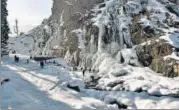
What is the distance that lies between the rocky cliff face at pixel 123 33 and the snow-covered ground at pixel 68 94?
4.00m

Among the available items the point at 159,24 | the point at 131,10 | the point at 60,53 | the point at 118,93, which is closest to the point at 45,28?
the point at 60,53

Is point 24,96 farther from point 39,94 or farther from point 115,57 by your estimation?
point 115,57

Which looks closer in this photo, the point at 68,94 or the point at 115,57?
the point at 68,94

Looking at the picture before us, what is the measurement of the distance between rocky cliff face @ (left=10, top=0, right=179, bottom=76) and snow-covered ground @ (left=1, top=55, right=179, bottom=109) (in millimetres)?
4003

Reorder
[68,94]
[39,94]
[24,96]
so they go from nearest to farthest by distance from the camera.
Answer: [24,96], [39,94], [68,94]

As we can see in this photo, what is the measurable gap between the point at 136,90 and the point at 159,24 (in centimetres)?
1794

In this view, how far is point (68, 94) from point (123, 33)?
25.5 meters

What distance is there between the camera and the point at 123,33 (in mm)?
59969

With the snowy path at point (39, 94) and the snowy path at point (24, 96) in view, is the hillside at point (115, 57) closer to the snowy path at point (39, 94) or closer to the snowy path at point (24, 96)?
the snowy path at point (39, 94)

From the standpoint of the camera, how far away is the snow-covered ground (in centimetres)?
3184

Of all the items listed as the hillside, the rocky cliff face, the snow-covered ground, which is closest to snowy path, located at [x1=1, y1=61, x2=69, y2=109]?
the snow-covered ground

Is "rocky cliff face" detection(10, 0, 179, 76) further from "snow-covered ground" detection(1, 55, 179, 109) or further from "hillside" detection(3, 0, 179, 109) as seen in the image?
"snow-covered ground" detection(1, 55, 179, 109)

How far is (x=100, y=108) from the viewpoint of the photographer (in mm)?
31234

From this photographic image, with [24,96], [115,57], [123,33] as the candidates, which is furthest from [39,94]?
[123,33]
